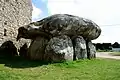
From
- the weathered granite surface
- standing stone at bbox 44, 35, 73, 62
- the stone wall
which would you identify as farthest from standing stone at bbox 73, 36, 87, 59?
the stone wall

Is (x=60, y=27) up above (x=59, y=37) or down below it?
above

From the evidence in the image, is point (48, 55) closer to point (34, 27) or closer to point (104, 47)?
point (34, 27)

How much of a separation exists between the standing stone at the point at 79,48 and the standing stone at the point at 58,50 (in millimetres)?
529

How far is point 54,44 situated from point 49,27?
0.85m

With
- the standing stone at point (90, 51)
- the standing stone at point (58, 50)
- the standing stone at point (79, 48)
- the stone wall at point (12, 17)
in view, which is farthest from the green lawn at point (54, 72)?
the stone wall at point (12, 17)

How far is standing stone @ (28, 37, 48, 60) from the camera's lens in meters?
11.5

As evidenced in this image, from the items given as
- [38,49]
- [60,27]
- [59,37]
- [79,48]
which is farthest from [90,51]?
[38,49]

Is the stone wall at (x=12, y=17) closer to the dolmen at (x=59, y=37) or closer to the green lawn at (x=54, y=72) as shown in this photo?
the dolmen at (x=59, y=37)

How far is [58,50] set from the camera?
1088cm

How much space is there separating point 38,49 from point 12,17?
10.2 ft

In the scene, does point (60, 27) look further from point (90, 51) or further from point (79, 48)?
point (90, 51)

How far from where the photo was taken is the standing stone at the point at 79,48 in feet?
38.8

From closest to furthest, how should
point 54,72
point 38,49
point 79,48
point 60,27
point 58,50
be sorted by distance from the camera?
point 54,72 < point 58,50 < point 60,27 < point 38,49 < point 79,48

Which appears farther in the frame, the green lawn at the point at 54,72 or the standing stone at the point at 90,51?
the standing stone at the point at 90,51
